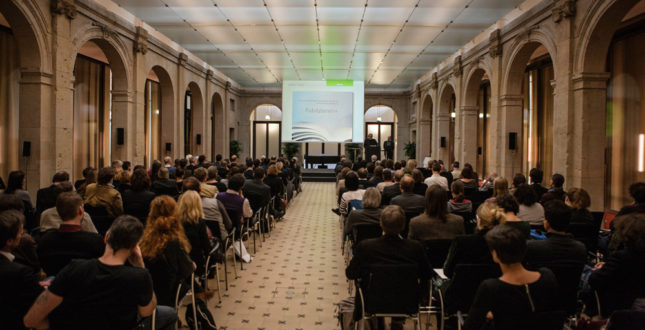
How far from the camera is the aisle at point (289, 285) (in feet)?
13.8

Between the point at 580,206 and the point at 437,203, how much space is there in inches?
74.2

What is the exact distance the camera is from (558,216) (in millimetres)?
2963

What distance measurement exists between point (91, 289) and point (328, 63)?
1523cm

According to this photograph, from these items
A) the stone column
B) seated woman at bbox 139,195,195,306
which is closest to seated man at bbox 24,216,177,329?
seated woman at bbox 139,195,195,306

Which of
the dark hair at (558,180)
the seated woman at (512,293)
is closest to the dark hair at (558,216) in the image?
the seated woman at (512,293)

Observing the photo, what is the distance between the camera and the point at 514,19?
389 inches

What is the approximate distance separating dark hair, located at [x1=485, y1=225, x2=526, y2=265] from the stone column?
6.40m

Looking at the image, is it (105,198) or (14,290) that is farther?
(105,198)

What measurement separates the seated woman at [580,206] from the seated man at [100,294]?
165 inches

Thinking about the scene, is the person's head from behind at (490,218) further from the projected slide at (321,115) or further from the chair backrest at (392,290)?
the projected slide at (321,115)

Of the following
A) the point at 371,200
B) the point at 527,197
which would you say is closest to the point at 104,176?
the point at 371,200

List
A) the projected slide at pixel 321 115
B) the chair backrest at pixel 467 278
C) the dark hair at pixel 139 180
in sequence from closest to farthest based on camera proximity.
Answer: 1. the chair backrest at pixel 467 278
2. the dark hair at pixel 139 180
3. the projected slide at pixel 321 115

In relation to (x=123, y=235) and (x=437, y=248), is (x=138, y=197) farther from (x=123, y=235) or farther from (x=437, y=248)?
(x=437, y=248)

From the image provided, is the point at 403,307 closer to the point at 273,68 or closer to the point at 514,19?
the point at 514,19
